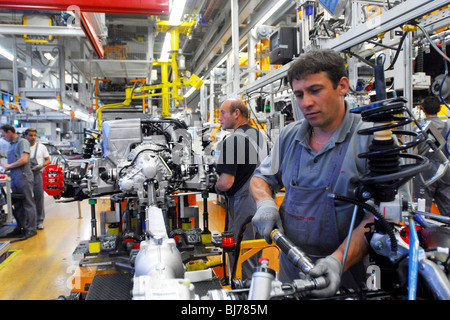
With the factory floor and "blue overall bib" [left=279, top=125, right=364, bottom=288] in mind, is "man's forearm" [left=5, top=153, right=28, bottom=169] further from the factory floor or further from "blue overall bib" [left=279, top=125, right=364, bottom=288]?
"blue overall bib" [left=279, top=125, right=364, bottom=288]

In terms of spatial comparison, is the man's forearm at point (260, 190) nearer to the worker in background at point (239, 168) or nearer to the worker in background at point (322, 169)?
the worker in background at point (322, 169)

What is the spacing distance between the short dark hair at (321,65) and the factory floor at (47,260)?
297cm

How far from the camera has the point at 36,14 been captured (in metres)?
6.04

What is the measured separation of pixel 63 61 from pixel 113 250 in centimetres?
641

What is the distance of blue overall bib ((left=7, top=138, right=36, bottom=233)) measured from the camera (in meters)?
5.61

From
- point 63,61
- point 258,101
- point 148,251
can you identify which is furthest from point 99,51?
point 148,251

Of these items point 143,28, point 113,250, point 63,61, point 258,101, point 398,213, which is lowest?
point 113,250

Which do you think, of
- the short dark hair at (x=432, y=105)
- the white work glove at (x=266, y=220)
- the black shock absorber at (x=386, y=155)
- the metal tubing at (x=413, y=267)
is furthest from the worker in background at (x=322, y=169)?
the short dark hair at (x=432, y=105)

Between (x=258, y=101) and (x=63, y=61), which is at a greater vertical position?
(x=63, y=61)

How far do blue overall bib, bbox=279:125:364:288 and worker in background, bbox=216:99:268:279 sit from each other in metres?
1.37

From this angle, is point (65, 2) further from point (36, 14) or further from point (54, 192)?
point (36, 14)

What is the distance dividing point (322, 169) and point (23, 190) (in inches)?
226

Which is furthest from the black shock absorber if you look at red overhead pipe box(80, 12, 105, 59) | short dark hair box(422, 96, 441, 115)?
red overhead pipe box(80, 12, 105, 59)

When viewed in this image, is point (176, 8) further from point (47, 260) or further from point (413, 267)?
point (413, 267)
